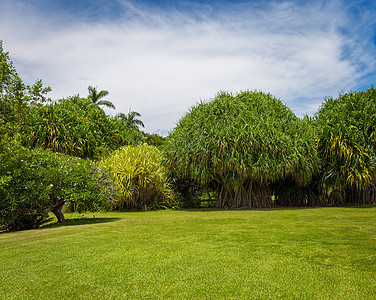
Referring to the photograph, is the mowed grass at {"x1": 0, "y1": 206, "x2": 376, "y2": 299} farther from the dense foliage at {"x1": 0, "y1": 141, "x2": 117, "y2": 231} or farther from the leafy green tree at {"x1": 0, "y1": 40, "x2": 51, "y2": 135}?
the leafy green tree at {"x1": 0, "y1": 40, "x2": 51, "y2": 135}

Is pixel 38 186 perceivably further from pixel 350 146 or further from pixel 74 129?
pixel 350 146

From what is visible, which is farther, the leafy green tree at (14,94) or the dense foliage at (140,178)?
the dense foliage at (140,178)

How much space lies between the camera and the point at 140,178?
1498 cm

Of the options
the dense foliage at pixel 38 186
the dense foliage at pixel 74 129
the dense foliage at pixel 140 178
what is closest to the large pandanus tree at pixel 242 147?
the dense foliage at pixel 140 178

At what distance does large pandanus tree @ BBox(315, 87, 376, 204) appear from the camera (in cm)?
1465

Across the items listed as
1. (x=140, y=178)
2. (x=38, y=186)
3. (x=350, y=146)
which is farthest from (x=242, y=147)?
(x=38, y=186)

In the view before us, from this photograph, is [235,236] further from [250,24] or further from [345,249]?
[250,24]

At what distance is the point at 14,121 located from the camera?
33.9ft

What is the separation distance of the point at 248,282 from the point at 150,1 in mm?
11052

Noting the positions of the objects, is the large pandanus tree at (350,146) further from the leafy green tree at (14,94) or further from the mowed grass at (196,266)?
the leafy green tree at (14,94)

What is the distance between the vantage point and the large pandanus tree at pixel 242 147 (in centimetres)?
1391

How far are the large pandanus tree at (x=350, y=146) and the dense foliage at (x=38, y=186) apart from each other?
11.0 meters

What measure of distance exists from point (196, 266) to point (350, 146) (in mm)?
13063

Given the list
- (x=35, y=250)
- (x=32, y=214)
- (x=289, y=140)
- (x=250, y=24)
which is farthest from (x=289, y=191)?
(x=35, y=250)
